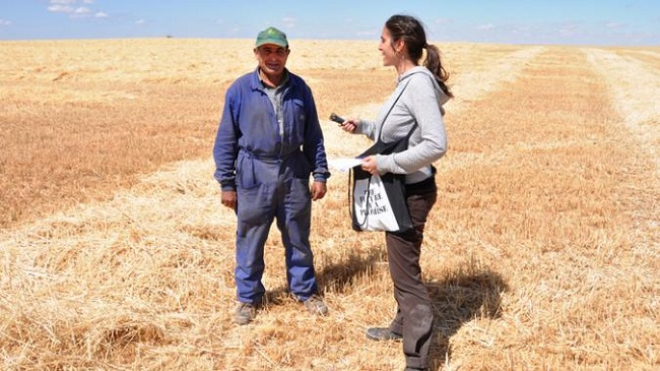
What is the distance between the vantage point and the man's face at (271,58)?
11.9ft

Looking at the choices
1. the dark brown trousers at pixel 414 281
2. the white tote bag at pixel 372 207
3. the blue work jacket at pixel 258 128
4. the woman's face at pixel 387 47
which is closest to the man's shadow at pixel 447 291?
the dark brown trousers at pixel 414 281

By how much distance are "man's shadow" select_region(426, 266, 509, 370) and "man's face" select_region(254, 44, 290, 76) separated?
7.23ft

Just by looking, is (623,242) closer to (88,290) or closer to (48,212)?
(88,290)

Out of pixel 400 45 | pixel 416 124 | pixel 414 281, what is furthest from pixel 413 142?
pixel 414 281

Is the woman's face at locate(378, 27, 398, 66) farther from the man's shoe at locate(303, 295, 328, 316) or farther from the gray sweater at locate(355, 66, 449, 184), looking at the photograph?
the man's shoe at locate(303, 295, 328, 316)

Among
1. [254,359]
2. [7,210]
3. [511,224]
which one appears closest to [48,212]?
[7,210]

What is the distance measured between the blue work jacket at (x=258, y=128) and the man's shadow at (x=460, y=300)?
1.53 metres

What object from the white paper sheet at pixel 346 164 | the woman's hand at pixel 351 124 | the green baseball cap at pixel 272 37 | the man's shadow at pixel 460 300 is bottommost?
the man's shadow at pixel 460 300

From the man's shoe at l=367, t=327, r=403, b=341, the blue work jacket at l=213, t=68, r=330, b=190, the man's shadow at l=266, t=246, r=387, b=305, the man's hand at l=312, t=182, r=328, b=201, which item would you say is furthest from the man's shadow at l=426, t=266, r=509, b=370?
the blue work jacket at l=213, t=68, r=330, b=190

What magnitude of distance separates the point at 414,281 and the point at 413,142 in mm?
873

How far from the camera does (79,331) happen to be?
11.5ft

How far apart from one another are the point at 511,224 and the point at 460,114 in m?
9.38

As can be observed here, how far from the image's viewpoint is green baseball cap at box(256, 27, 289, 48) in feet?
11.8

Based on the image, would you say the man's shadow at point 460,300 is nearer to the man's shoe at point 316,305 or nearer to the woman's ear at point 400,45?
the man's shoe at point 316,305
